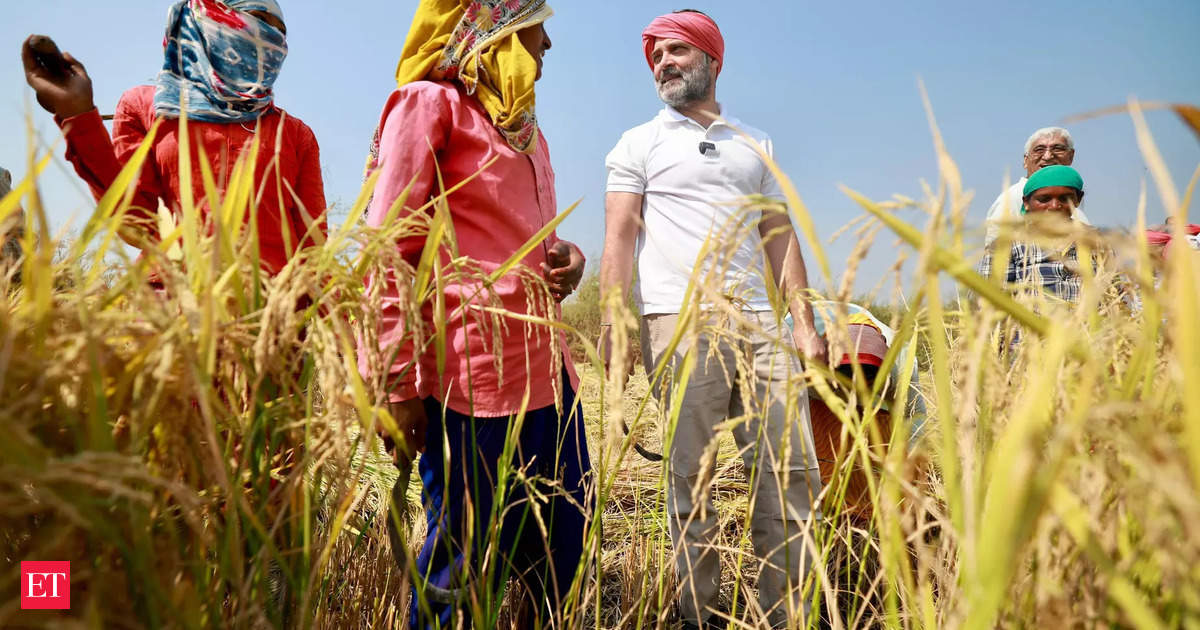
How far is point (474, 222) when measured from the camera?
1.40m

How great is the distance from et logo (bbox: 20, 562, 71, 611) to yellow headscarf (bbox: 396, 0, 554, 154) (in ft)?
3.94

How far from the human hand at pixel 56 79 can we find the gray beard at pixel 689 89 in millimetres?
1823

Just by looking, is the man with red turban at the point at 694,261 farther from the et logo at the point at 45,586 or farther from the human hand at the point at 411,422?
the et logo at the point at 45,586

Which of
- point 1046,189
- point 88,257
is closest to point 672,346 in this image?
point 88,257

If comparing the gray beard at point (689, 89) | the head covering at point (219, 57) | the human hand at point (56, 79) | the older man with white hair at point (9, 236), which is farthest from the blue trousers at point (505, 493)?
the gray beard at point (689, 89)

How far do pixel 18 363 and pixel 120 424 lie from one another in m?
0.10

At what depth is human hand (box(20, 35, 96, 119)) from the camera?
4.04 feet

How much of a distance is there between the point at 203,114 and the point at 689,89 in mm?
1679

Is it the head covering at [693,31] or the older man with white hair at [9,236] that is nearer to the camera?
the older man with white hair at [9,236]

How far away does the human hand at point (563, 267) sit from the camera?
4.67 ft

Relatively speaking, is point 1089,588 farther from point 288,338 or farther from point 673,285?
point 673,285

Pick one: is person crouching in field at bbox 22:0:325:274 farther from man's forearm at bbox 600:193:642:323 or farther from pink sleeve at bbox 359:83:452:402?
man's forearm at bbox 600:193:642:323

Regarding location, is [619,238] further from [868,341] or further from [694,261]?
[868,341]

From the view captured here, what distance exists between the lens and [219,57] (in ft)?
5.80
